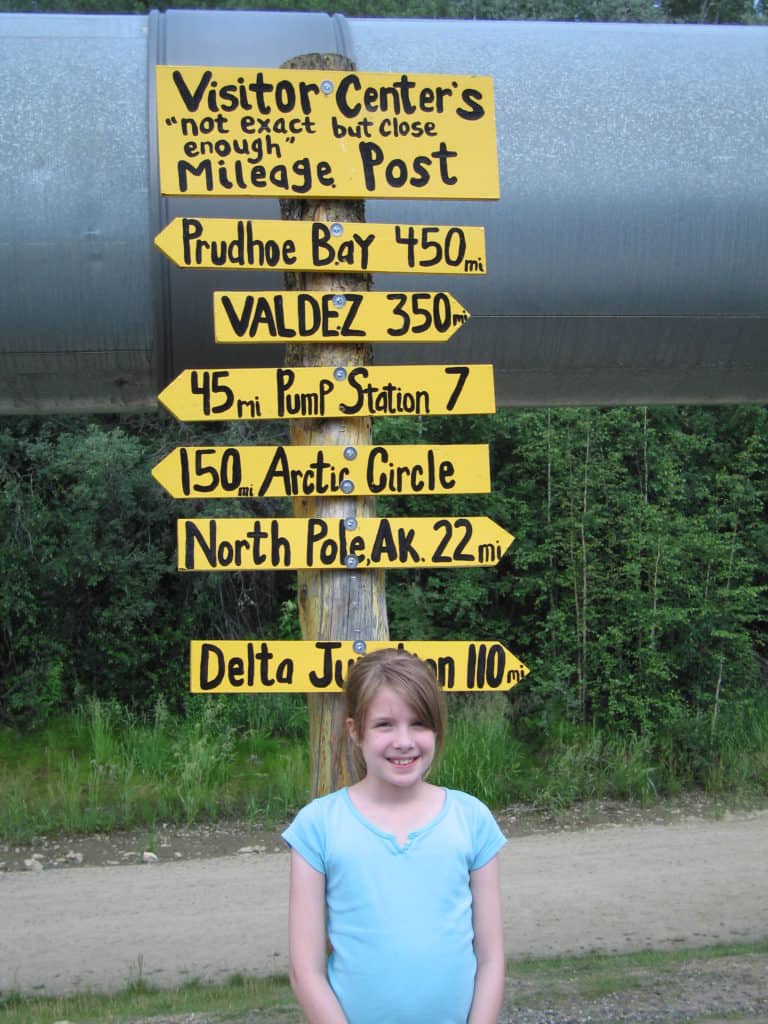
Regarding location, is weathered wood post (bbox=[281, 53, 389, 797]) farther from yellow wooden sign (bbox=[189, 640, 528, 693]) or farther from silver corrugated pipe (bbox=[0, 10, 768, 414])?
silver corrugated pipe (bbox=[0, 10, 768, 414])

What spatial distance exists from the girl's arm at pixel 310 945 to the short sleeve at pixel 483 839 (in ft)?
0.99

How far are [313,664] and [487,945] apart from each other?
3.80ft

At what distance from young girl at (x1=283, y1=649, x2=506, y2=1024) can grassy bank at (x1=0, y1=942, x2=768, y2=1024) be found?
2883 mm

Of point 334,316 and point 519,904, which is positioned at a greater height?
point 334,316

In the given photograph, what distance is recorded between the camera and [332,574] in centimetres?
341

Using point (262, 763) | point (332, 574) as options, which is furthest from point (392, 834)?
point (262, 763)

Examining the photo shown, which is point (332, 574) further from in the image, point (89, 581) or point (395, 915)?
point (89, 581)

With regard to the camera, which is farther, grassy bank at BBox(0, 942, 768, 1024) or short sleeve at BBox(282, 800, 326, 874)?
grassy bank at BBox(0, 942, 768, 1024)

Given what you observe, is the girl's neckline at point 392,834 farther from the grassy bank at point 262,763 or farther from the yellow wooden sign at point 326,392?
the grassy bank at point 262,763

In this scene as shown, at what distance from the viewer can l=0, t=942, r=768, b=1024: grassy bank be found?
5.16 metres

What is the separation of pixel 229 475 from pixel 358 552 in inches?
16.6

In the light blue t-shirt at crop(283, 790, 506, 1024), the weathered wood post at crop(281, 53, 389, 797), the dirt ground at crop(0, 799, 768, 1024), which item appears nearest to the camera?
the light blue t-shirt at crop(283, 790, 506, 1024)

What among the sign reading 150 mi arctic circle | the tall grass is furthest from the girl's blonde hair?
the tall grass

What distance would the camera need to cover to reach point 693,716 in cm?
1056
